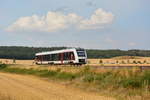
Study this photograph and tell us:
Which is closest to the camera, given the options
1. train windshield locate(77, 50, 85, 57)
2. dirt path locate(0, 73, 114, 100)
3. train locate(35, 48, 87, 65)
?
dirt path locate(0, 73, 114, 100)

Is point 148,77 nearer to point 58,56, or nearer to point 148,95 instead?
point 148,95

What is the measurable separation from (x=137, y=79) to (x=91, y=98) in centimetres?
514

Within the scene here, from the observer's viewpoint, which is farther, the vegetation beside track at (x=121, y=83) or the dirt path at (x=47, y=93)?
the vegetation beside track at (x=121, y=83)

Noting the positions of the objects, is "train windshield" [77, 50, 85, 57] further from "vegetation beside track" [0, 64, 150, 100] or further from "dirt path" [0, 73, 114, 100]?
"dirt path" [0, 73, 114, 100]

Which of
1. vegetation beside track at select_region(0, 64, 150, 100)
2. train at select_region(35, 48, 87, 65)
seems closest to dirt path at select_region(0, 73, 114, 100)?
vegetation beside track at select_region(0, 64, 150, 100)

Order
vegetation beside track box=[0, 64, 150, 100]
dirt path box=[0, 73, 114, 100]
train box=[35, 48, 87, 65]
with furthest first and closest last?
train box=[35, 48, 87, 65] → vegetation beside track box=[0, 64, 150, 100] → dirt path box=[0, 73, 114, 100]

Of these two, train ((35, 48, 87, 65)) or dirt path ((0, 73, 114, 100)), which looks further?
train ((35, 48, 87, 65))

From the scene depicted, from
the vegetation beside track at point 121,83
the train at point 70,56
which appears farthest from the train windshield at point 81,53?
the vegetation beside track at point 121,83

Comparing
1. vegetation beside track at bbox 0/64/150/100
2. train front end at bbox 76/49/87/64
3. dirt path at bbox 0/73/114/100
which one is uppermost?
train front end at bbox 76/49/87/64

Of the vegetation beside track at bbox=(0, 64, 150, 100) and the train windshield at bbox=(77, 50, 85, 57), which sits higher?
the train windshield at bbox=(77, 50, 85, 57)

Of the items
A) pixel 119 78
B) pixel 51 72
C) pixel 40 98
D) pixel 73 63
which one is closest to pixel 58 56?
pixel 73 63

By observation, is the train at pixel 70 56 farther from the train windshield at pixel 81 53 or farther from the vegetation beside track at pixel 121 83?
the vegetation beside track at pixel 121 83

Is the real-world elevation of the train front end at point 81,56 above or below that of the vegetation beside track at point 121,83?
above

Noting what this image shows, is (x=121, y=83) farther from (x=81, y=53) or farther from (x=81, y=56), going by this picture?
(x=81, y=53)
